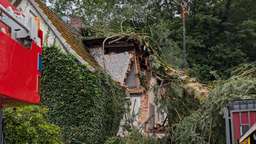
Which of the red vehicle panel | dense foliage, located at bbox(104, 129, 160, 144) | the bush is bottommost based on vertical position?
dense foliage, located at bbox(104, 129, 160, 144)

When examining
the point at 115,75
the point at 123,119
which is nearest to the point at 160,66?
the point at 123,119

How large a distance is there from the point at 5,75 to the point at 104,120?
1007 cm

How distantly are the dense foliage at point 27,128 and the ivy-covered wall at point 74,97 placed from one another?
4573 mm

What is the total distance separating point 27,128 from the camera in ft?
25.5

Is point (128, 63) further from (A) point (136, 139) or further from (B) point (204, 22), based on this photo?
(B) point (204, 22)

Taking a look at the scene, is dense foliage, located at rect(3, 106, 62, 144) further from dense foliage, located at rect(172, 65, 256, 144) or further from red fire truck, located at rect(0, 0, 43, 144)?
dense foliage, located at rect(172, 65, 256, 144)

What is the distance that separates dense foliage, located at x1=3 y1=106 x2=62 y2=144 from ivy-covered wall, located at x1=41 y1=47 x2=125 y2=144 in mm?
4573

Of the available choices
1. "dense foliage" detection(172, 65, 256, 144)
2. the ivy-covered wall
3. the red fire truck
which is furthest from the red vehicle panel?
the ivy-covered wall

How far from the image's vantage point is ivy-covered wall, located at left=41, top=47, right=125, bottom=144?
515 inches

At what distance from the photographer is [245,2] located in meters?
31.5

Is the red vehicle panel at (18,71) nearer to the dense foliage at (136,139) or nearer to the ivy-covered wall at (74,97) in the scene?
the dense foliage at (136,139)

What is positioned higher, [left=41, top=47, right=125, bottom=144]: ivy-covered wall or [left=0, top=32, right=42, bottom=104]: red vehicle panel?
[left=0, top=32, right=42, bottom=104]: red vehicle panel

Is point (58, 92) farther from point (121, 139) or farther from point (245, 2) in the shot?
point (245, 2)

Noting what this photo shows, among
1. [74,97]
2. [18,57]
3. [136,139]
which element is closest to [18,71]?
[18,57]
